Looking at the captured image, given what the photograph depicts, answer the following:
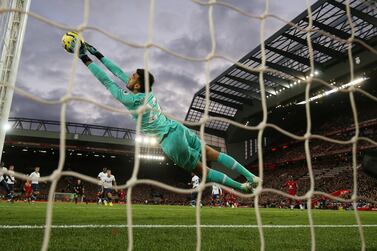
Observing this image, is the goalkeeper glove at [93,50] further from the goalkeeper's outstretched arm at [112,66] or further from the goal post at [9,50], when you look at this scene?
the goal post at [9,50]

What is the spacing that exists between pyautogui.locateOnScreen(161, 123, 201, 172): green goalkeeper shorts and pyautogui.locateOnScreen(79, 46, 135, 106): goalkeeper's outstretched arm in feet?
1.72

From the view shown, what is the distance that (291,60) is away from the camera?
26734 mm

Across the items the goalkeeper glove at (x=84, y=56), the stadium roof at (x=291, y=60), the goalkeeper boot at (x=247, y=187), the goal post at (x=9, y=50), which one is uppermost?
the stadium roof at (x=291, y=60)

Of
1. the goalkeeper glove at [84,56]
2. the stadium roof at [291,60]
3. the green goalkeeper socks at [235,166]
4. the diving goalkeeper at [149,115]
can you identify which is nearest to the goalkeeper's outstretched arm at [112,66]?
the diving goalkeeper at [149,115]

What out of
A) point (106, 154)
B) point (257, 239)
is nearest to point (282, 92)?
point (106, 154)

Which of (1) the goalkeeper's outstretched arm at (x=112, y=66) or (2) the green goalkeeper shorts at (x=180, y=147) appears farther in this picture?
(2) the green goalkeeper shorts at (x=180, y=147)

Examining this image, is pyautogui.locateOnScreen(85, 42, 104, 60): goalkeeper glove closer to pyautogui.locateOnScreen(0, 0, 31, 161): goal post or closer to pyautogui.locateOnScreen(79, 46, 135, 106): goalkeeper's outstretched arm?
pyautogui.locateOnScreen(79, 46, 135, 106): goalkeeper's outstretched arm

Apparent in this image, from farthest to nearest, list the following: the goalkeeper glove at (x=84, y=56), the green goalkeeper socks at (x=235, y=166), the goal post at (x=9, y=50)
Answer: the goal post at (x=9, y=50) → the green goalkeeper socks at (x=235, y=166) → the goalkeeper glove at (x=84, y=56)

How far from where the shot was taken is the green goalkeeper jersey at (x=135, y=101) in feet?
11.2

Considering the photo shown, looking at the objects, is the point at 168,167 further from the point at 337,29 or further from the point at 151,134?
the point at 151,134

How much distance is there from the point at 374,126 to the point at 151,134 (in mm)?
26113

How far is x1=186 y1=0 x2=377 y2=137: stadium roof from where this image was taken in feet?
67.9

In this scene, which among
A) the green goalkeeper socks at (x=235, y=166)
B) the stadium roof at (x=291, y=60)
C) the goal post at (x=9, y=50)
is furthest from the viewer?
the stadium roof at (x=291, y=60)

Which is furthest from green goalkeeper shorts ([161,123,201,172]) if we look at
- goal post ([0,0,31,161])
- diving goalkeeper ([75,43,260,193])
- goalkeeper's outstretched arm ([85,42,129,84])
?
goal post ([0,0,31,161])
